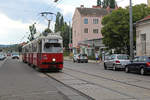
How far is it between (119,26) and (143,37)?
11.8ft

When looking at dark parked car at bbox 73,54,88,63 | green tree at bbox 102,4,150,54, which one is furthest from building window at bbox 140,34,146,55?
dark parked car at bbox 73,54,88,63

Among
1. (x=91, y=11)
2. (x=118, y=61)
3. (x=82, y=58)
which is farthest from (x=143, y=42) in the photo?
(x=91, y=11)

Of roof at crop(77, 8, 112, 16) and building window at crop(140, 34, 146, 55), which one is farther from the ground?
roof at crop(77, 8, 112, 16)

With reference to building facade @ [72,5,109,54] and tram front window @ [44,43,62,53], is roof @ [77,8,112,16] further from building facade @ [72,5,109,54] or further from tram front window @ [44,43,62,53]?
tram front window @ [44,43,62,53]

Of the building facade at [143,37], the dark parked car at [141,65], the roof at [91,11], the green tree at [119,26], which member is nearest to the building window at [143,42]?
the building facade at [143,37]

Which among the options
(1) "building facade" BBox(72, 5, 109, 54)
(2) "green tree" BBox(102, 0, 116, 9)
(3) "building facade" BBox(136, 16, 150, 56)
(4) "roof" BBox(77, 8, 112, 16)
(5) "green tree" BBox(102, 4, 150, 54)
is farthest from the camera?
(2) "green tree" BBox(102, 0, 116, 9)

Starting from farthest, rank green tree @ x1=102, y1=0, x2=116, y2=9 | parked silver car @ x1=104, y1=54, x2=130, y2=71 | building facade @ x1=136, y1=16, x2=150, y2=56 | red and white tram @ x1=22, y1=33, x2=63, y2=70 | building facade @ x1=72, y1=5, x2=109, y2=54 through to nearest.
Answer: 1. green tree @ x1=102, y1=0, x2=116, y2=9
2. building facade @ x1=72, y1=5, x2=109, y2=54
3. building facade @ x1=136, y1=16, x2=150, y2=56
4. parked silver car @ x1=104, y1=54, x2=130, y2=71
5. red and white tram @ x1=22, y1=33, x2=63, y2=70

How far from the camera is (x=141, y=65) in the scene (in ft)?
60.9

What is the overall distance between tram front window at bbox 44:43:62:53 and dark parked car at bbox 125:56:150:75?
596 centimetres

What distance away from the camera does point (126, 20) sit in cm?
3297

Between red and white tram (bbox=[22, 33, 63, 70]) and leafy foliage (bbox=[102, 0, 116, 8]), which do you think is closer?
red and white tram (bbox=[22, 33, 63, 70])

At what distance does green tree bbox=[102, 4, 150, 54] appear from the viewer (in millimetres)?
32750

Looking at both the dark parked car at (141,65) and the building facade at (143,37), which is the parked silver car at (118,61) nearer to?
the dark parked car at (141,65)

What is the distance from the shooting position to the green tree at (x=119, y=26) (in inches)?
1289
